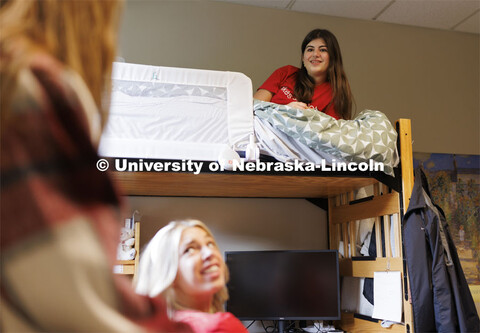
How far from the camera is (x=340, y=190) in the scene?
2562 millimetres

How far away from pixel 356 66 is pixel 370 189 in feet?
3.02

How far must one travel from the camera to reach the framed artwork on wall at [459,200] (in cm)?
295

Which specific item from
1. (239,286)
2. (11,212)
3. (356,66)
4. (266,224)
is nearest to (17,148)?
(11,212)

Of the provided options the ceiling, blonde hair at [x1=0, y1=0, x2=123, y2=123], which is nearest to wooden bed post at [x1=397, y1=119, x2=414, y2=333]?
the ceiling

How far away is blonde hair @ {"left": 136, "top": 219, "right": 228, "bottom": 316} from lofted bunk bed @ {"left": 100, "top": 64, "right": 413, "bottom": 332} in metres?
1.02

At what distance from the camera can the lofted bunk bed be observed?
189 cm

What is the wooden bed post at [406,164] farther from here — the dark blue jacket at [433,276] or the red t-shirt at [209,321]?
the red t-shirt at [209,321]

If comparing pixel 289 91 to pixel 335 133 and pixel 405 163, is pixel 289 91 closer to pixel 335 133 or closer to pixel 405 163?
pixel 335 133

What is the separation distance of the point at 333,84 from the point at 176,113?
0.80 metres

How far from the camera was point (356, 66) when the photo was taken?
10.0 ft

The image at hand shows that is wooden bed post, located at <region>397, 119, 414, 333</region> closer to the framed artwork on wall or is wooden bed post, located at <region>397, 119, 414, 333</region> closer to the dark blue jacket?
the dark blue jacket

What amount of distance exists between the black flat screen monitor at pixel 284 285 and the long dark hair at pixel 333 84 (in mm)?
715

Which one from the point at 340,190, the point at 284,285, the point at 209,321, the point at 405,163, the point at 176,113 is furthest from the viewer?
the point at 340,190

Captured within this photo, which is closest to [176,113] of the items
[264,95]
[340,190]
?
[264,95]
